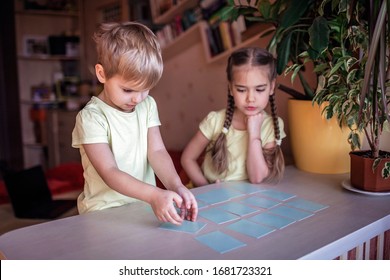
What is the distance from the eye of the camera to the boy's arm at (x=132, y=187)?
2.57 feet

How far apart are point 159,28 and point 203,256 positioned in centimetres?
207

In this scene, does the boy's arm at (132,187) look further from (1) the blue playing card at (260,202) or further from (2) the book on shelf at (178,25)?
(2) the book on shelf at (178,25)

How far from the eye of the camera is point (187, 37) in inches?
87.0

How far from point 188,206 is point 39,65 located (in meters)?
3.60

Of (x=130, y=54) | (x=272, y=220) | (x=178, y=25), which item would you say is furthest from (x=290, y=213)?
(x=178, y=25)

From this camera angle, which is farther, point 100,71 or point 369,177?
point 369,177

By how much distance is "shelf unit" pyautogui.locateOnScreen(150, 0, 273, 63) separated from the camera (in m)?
1.90

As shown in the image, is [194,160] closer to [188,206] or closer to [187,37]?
[188,206]

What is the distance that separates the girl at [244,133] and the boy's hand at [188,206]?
40 centimetres

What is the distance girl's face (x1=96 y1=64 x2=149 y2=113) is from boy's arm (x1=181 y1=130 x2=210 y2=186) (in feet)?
1.37

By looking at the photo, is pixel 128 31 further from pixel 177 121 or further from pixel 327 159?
pixel 177 121

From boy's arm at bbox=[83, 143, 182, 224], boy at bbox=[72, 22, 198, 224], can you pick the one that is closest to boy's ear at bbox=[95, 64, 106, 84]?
boy at bbox=[72, 22, 198, 224]

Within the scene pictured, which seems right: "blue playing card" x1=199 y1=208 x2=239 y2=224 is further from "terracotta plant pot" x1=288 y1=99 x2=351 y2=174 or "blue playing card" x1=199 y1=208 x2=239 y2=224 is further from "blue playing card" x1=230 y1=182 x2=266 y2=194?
"terracotta plant pot" x1=288 y1=99 x2=351 y2=174

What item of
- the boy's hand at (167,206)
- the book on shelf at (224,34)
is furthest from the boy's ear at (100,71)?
the book on shelf at (224,34)
